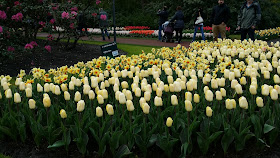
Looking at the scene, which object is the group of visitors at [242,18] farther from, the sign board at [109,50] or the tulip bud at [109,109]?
the tulip bud at [109,109]

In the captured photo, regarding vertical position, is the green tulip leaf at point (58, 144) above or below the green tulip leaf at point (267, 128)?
below

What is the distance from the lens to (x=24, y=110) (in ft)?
11.6

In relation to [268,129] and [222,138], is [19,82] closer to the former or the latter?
[222,138]

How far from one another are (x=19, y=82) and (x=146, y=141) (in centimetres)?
192

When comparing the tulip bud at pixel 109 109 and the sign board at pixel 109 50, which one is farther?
the sign board at pixel 109 50

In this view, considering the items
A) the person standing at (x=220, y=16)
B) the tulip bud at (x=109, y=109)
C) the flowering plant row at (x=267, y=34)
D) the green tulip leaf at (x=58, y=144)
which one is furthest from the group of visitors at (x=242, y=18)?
the green tulip leaf at (x=58, y=144)

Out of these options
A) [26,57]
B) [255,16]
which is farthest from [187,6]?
[26,57]

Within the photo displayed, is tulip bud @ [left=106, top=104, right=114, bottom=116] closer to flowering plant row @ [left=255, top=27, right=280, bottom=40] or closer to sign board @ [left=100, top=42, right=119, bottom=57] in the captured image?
sign board @ [left=100, top=42, right=119, bottom=57]

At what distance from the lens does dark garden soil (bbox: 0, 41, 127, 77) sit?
27.3 ft

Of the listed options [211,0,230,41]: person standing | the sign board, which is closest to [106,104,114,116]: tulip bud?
the sign board

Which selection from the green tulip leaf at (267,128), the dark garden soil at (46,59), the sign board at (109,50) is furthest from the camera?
the dark garden soil at (46,59)

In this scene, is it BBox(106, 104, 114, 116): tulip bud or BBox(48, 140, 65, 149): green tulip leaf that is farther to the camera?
BBox(48, 140, 65, 149): green tulip leaf

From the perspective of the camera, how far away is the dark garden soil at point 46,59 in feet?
27.3

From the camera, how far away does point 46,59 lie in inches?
371
